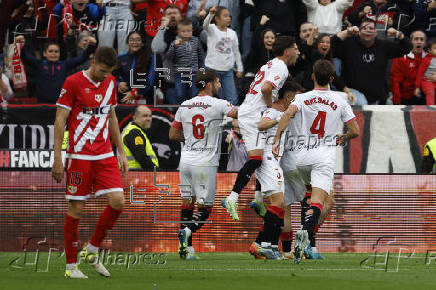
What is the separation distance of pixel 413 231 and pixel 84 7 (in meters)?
7.06

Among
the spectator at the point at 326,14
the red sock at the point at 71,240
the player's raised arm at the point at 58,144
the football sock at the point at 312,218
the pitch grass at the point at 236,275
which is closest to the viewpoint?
the pitch grass at the point at 236,275

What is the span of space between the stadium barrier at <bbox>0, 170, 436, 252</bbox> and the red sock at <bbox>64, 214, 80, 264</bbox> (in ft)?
14.1

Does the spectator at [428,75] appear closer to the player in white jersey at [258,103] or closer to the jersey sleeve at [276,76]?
the player in white jersey at [258,103]

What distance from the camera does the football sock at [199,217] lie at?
41.1 feet

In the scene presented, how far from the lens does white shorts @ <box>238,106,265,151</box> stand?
11.9 m

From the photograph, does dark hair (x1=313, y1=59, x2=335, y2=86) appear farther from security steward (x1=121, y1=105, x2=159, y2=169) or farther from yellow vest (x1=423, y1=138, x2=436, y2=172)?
yellow vest (x1=423, y1=138, x2=436, y2=172)

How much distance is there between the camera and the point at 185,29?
50.0 ft

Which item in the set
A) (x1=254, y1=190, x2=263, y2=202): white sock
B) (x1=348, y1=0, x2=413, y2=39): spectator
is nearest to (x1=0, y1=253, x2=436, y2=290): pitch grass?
(x1=254, y1=190, x2=263, y2=202): white sock

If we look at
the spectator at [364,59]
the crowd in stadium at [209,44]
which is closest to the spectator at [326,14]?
the crowd in stadium at [209,44]

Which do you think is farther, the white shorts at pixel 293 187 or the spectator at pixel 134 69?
the spectator at pixel 134 69

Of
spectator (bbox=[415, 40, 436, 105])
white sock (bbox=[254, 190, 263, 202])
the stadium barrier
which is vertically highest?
spectator (bbox=[415, 40, 436, 105])

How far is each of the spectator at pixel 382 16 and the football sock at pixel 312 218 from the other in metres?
6.71

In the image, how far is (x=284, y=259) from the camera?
1189cm

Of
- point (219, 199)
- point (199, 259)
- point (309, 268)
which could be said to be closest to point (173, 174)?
point (219, 199)
